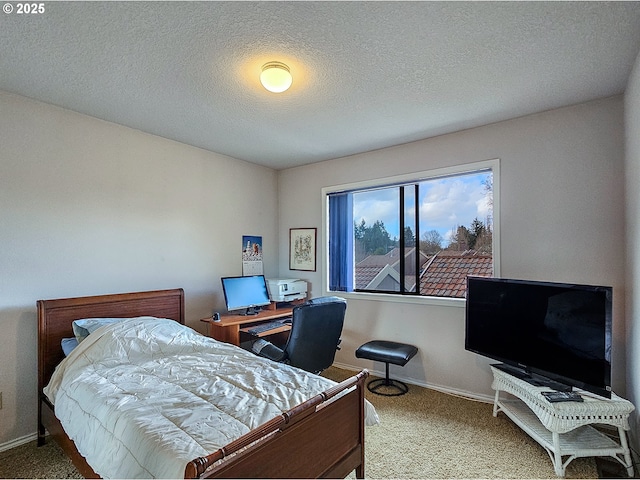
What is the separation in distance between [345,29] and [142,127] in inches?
88.7

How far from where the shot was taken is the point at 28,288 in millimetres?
2455

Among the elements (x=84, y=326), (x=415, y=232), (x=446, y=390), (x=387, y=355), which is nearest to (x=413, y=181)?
(x=415, y=232)

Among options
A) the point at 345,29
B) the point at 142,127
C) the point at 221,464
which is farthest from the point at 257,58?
the point at 221,464

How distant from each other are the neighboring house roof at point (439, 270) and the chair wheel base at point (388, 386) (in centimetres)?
98

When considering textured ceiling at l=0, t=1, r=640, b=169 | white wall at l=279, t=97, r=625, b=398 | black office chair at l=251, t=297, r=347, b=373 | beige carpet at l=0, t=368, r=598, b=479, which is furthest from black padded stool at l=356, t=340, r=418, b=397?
textured ceiling at l=0, t=1, r=640, b=169

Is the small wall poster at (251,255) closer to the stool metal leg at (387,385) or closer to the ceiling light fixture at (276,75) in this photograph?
the stool metal leg at (387,385)

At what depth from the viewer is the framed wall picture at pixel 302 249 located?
4277 mm

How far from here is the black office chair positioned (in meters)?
2.61

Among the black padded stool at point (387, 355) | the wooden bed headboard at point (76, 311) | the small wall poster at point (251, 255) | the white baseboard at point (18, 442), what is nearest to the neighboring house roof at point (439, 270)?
the black padded stool at point (387, 355)

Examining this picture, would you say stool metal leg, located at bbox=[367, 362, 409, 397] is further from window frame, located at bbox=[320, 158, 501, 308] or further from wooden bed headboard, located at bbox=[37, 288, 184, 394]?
wooden bed headboard, located at bbox=[37, 288, 184, 394]

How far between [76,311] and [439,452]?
294 cm

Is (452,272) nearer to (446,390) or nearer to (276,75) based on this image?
(446,390)

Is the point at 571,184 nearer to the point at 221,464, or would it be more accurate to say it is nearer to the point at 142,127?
the point at 221,464

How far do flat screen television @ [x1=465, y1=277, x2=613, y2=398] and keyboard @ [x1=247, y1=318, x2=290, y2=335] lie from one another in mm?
1833
